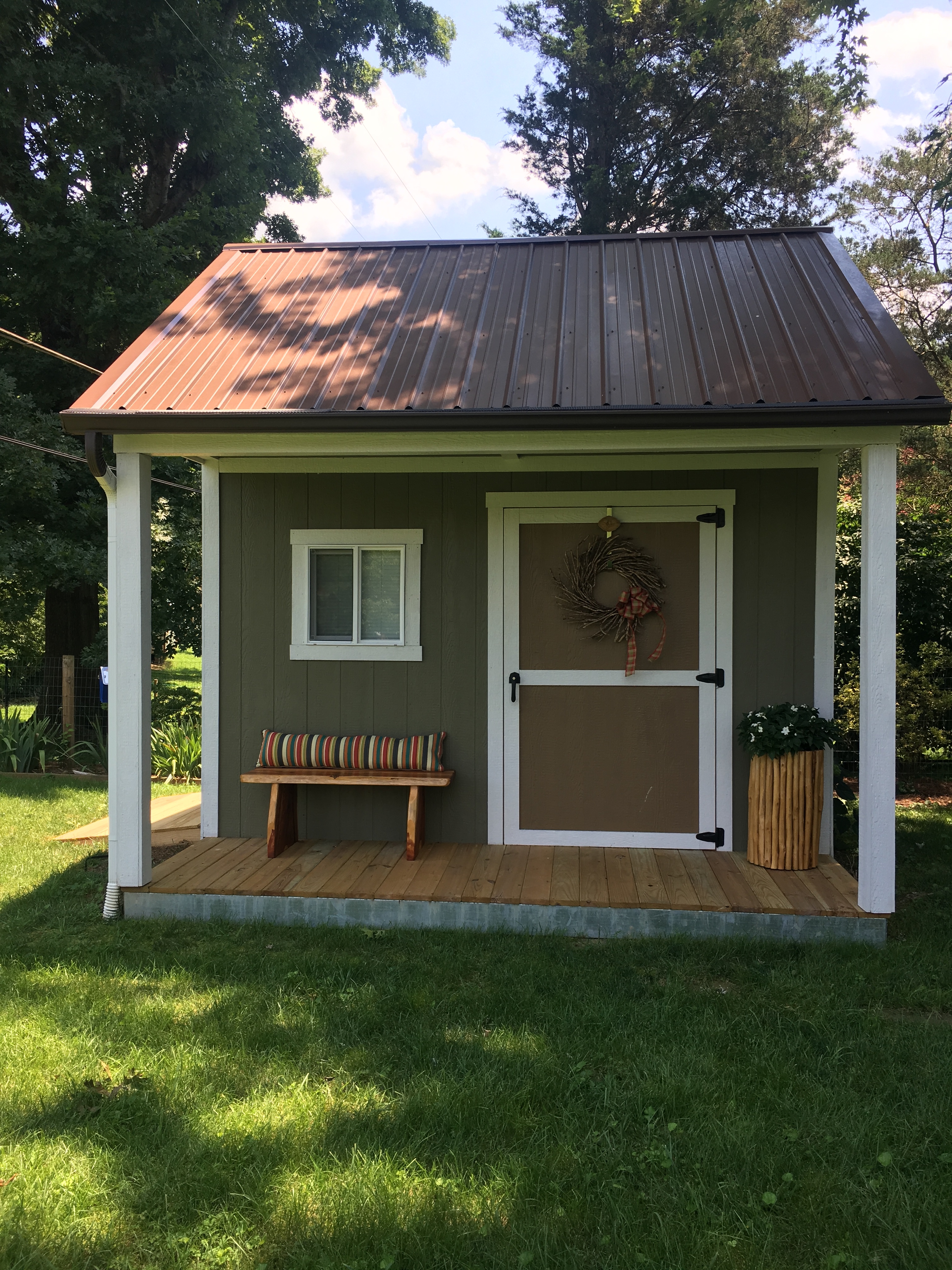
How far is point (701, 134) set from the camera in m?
16.1

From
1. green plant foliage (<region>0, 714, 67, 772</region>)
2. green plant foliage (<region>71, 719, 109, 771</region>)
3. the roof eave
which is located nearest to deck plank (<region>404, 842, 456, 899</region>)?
the roof eave

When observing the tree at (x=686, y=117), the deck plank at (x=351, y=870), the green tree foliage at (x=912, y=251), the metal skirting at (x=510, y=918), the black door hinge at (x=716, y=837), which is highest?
the tree at (x=686, y=117)

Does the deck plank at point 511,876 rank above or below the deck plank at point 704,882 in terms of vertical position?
below

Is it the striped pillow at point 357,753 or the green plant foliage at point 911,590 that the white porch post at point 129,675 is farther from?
the green plant foliage at point 911,590

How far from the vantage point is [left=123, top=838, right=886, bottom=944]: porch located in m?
4.19

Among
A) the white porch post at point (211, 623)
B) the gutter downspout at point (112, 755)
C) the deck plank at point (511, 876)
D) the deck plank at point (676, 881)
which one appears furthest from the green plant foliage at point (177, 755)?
the deck plank at point (676, 881)

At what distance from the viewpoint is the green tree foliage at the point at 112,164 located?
32.8 feet

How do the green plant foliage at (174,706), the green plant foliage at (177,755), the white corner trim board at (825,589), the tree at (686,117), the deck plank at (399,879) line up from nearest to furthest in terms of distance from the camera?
the deck plank at (399,879) → the white corner trim board at (825,589) → the green plant foliage at (177,755) → the green plant foliage at (174,706) → the tree at (686,117)

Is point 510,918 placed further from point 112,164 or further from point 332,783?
point 112,164

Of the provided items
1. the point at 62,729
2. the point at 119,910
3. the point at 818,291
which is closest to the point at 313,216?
the point at 62,729

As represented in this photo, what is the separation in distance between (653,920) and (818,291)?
3471mm

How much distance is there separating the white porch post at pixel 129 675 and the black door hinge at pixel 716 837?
297cm

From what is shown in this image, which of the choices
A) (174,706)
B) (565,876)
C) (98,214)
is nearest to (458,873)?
(565,876)

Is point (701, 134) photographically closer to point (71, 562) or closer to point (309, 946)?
point (71, 562)
